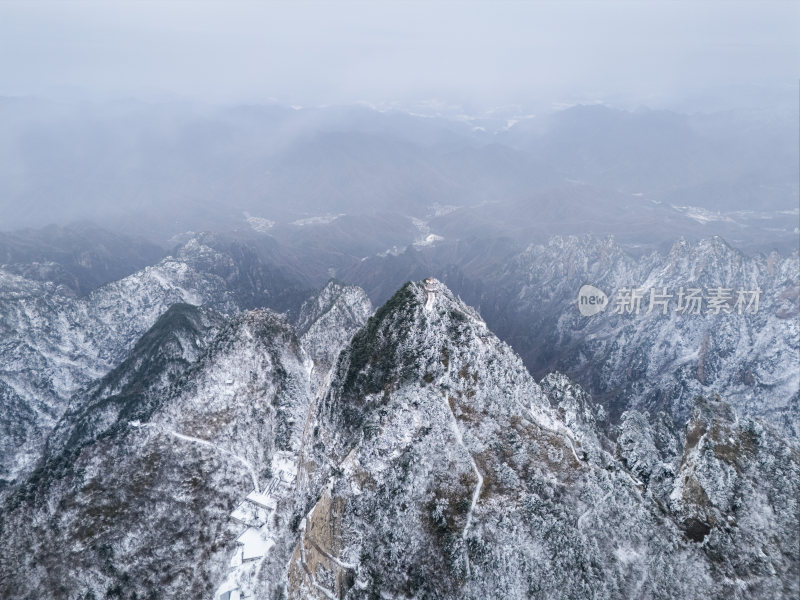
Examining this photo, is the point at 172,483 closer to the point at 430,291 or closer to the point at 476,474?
the point at 476,474

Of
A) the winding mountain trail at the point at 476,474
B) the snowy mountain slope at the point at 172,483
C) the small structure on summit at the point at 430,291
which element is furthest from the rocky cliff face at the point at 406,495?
the small structure on summit at the point at 430,291

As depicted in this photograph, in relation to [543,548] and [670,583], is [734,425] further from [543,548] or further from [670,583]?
[543,548]

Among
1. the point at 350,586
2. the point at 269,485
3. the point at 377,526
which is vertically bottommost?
the point at 269,485

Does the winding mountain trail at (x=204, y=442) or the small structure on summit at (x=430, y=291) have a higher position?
the small structure on summit at (x=430, y=291)

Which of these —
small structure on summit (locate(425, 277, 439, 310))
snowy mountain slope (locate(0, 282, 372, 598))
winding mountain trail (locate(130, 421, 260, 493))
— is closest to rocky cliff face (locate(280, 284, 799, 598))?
small structure on summit (locate(425, 277, 439, 310))

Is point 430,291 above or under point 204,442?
above

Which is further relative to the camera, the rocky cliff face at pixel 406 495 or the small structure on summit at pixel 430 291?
the small structure on summit at pixel 430 291

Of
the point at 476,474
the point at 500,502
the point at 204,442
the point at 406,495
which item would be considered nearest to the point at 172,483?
the point at 204,442

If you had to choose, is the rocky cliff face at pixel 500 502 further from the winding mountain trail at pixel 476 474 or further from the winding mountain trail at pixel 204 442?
the winding mountain trail at pixel 204 442

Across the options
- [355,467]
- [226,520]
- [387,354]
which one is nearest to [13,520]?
[226,520]
